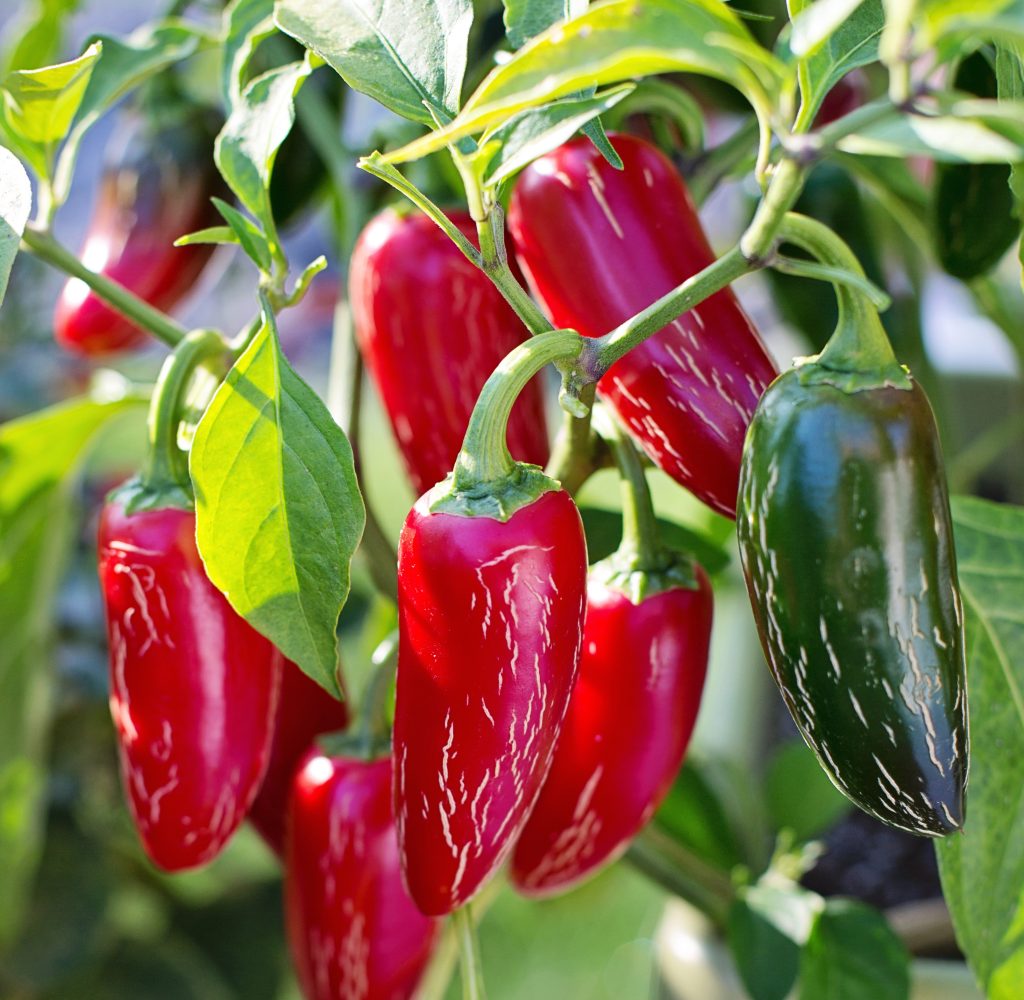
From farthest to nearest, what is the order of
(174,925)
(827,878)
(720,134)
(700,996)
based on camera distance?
(720,134) → (174,925) → (827,878) → (700,996)

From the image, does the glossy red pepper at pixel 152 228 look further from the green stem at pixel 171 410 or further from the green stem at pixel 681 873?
the green stem at pixel 681 873

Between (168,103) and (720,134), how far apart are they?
84cm

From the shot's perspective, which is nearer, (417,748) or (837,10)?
(837,10)

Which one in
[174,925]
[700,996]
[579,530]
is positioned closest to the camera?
[579,530]

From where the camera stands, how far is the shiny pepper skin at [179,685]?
0.46 m

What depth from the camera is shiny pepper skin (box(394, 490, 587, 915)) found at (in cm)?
37

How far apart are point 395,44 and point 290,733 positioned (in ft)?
1.11

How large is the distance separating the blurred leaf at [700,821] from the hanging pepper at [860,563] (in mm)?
383

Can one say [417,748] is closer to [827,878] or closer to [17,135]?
[17,135]

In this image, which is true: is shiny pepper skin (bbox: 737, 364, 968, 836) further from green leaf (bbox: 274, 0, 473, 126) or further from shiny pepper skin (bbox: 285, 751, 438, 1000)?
shiny pepper skin (bbox: 285, 751, 438, 1000)

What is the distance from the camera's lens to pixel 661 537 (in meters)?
0.56

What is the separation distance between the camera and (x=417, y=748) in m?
0.41

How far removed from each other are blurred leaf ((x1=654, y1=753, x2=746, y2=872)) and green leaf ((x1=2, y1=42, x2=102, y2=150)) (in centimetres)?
47

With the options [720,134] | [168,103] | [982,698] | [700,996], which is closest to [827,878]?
[700,996]
